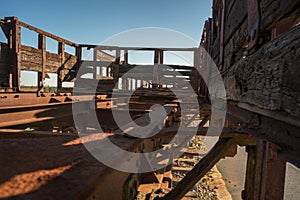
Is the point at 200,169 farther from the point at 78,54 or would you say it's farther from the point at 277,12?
the point at 78,54

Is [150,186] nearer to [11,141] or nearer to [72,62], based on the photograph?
[11,141]

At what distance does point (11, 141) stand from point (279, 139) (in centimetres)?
144

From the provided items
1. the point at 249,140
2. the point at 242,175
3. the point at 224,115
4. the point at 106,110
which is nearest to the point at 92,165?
the point at 249,140

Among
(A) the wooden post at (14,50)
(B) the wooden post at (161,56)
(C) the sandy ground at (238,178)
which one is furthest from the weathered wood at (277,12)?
(C) the sandy ground at (238,178)

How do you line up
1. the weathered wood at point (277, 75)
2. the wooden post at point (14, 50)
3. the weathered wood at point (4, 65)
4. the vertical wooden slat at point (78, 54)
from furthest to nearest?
1. the vertical wooden slat at point (78, 54)
2. the wooden post at point (14, 50)
3. the weathered wood at point (4, 65)
4. the weathered wood at point (277, 75)

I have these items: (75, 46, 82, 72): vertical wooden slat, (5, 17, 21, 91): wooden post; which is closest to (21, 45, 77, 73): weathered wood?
(5, 17, 21, 91): wooden post

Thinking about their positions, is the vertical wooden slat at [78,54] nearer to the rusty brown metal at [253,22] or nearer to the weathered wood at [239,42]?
the weathered wood at [239,42]

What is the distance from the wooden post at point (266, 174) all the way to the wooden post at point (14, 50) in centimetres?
526

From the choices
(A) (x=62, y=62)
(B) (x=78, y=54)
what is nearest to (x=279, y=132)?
(A) (x=62, y=62)

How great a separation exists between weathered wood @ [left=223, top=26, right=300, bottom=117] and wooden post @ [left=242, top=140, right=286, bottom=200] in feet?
2.14

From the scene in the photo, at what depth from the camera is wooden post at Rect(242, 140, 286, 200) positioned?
6.19 ft

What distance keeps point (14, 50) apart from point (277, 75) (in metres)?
5.46

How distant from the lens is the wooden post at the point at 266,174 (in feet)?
6.19

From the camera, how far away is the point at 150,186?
295 cm
